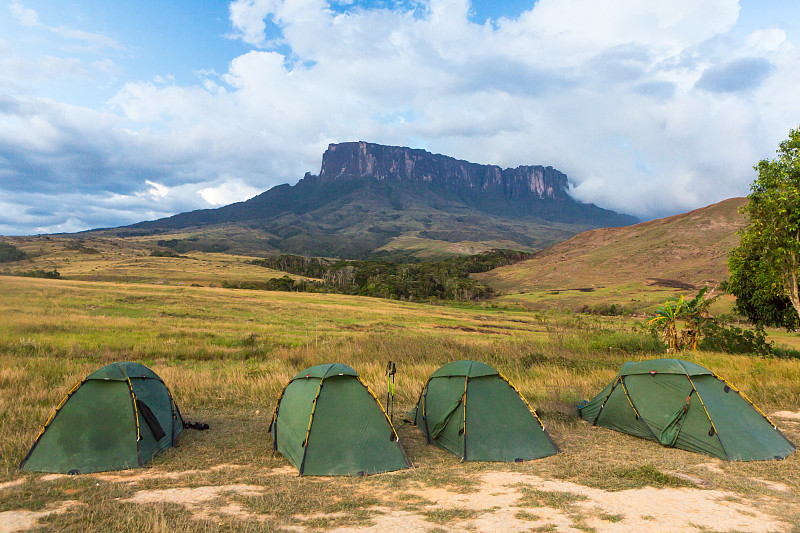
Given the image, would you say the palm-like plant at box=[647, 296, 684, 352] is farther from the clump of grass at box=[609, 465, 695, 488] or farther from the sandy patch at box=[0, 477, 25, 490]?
the sandy patch at box=[0, 477, 25, 490]

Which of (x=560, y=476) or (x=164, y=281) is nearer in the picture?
(x=560, y=476)

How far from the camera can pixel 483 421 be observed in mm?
10016

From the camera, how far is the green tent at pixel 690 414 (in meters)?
9.73

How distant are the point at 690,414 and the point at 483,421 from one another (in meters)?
4.92

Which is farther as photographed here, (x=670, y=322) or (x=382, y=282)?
(x=382, y=282)

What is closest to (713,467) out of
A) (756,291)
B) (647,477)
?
(647,477)

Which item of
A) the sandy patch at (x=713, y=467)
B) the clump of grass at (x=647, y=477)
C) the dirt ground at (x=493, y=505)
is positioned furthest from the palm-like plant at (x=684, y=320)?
the clump of grass at (x=647, y=477)

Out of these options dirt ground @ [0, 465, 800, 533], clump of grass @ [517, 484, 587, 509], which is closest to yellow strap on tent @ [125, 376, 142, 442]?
dirt ground @ [0, 465, 800, 533]

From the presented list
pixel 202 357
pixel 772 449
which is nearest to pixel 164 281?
pixel 202 357

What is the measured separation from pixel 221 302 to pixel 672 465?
5014 cm

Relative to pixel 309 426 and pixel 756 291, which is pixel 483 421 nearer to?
pixel 309 426

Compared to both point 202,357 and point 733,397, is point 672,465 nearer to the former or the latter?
point 733,397

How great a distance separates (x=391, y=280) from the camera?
336 feet

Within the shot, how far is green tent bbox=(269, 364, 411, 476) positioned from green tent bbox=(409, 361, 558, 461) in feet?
5.39
